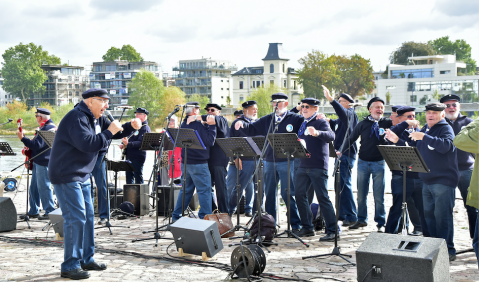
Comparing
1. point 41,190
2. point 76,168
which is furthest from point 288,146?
point 41,190

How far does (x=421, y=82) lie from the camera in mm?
81312

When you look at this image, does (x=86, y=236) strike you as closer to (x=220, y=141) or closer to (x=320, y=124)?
(x=220, y=141)

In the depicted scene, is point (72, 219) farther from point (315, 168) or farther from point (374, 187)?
point (374, 187)

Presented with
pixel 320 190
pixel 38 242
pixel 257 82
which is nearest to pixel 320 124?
pixel 320 190

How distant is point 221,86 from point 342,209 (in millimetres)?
116118

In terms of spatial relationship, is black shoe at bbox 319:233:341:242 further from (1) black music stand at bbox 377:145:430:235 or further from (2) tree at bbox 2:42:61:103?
(2) tree at bbox 2:42:61:103

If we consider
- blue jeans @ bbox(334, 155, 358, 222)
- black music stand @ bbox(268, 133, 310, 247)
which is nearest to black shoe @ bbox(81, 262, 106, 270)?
black music stand @ bbox(268, 133, 310, 247)

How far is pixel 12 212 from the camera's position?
325 inches

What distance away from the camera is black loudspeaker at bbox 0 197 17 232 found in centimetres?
812

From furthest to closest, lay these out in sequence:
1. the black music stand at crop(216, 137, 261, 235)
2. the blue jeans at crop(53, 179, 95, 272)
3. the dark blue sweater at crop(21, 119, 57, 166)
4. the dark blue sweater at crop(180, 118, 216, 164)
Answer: the dark blue sweater at crop(21, 119, 57, 166), the dark blue sweater at crop(180, 118, 216, 164), the black music stand at crop(216, 137, 261, 235), the blue jeans at crop(53, 179, 95, 272)

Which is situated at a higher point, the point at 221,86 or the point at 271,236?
the point at 221,86

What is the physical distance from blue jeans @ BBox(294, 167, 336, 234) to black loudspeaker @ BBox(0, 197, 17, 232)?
4.56 metres

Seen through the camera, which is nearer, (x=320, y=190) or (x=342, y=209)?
(x=320, y=190)

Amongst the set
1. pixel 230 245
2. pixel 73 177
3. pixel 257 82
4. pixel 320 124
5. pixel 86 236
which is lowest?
pixel 230 245
